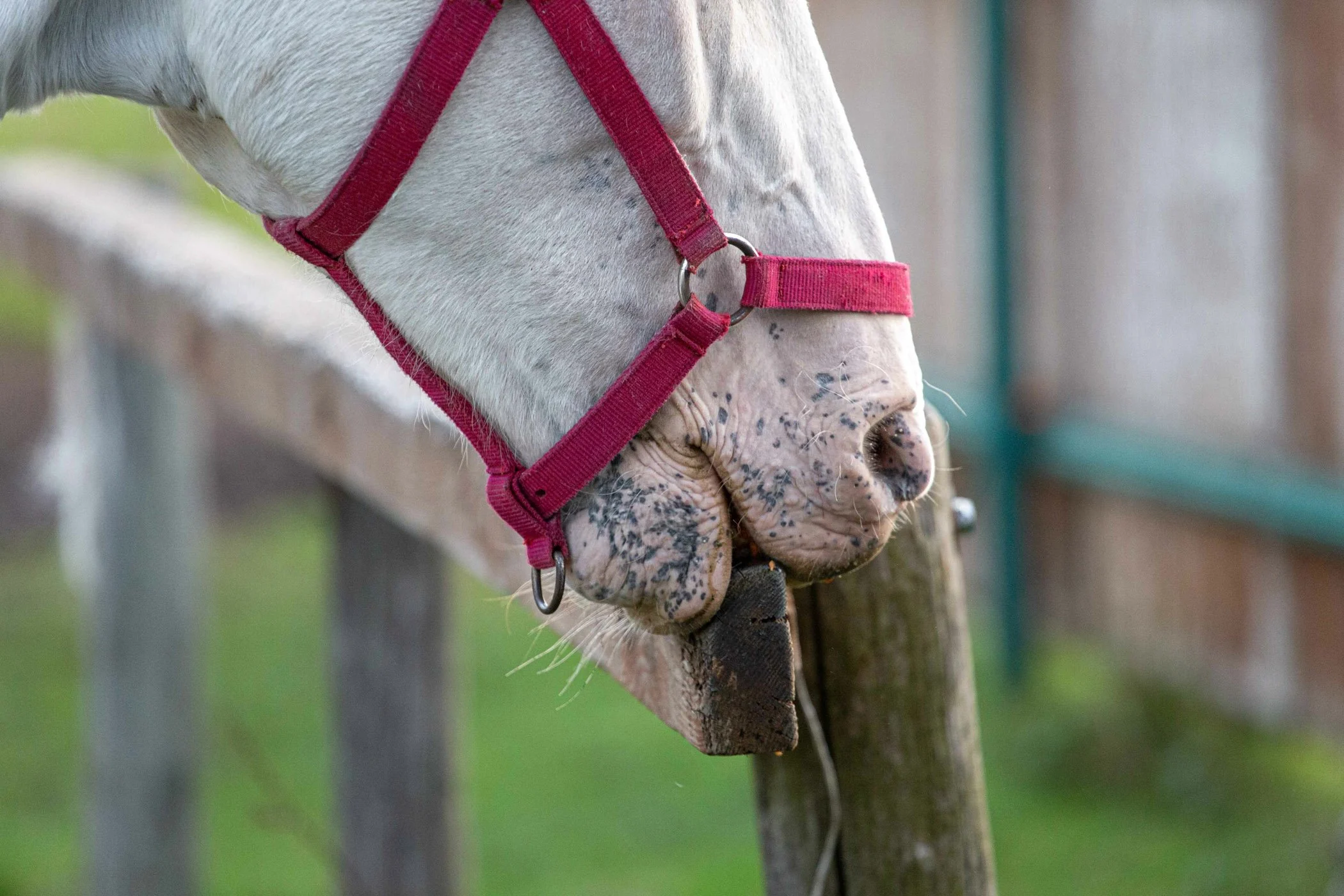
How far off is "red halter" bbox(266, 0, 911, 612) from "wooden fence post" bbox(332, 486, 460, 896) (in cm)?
126

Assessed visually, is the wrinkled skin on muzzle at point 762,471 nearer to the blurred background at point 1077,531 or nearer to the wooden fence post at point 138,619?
the blurred background at point 1077,531

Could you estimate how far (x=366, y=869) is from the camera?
254 cm

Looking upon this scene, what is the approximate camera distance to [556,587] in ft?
4.07

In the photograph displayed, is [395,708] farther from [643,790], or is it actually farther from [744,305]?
[643,790]

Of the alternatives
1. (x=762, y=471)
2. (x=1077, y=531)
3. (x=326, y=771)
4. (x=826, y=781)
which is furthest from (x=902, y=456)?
(x=326, y=771)

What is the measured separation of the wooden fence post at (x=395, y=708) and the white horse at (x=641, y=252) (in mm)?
1246

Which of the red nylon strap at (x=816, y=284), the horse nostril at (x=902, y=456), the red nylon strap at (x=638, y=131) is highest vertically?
the red nylon strap at (x=638, y=131)

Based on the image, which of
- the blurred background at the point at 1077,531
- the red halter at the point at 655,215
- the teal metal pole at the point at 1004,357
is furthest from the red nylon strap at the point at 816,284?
the teal metal pole at the point at 1004,357

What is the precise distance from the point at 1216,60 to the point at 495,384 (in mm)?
3112

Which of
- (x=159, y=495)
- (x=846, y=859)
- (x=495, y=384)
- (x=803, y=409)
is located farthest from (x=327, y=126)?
(x=159, y=495)

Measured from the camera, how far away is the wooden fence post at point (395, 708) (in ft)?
8.15

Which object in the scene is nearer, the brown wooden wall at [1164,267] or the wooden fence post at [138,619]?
the wooden fence post at [138,619]

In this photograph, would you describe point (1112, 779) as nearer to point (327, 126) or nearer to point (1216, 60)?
point (1216, 60)

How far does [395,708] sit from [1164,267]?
2.63 meters
